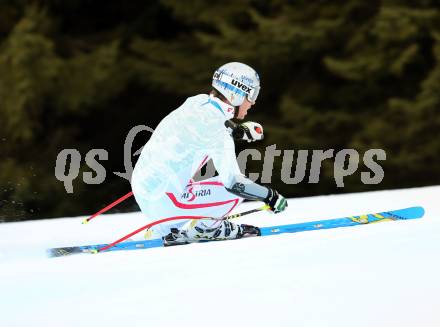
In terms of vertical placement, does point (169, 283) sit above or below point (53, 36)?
below

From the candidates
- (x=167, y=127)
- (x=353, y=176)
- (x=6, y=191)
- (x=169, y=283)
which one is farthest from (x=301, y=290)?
(x=353, y=176)

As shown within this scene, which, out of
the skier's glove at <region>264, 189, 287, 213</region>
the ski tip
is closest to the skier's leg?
the skier's glove at <region>264, 189, 287, 213</region>

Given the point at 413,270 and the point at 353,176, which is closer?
the point at 413,270

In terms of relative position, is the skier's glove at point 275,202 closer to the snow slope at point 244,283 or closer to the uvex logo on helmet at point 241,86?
the snow slope at point 244,283

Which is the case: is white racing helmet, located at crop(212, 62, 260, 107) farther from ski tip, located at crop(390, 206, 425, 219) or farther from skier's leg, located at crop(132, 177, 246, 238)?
ski tip, located at crop(390, 206, 425, 219)

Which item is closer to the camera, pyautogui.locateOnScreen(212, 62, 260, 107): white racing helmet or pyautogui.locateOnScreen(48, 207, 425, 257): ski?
pyautogui.locateOnScreen(212, 62, 260, 107): white racing helmet

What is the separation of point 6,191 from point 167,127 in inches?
73.8

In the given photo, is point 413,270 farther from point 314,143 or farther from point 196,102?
point 314,143

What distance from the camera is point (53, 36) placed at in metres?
9.73

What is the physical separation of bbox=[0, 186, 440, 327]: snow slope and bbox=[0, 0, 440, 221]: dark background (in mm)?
5251

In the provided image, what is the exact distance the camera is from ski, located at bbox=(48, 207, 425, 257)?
136 inches

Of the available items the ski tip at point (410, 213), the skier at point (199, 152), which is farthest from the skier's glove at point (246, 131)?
the ski tip at point (410, 213)

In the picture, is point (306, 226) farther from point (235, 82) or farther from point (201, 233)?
point (235, 82)

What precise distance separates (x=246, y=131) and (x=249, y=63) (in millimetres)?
6207
